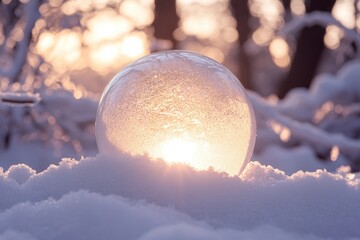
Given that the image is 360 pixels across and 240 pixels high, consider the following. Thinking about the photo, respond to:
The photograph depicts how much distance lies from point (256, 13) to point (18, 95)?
61.9 feet

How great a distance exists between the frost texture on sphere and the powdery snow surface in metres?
0.26

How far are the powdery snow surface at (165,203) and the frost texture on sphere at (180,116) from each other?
26cm

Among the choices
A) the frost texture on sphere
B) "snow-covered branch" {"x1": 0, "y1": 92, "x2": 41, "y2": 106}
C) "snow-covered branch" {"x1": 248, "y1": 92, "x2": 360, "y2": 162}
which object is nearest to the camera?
the frost texture on sphere

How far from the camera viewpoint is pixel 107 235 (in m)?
1.52

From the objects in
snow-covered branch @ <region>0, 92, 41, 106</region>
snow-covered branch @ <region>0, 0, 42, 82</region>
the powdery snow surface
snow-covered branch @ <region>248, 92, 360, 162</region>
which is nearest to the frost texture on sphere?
the powdery snow surface

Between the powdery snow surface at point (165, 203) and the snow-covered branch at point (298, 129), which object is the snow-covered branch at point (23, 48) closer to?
the snow-covered branch at point (298, 129)

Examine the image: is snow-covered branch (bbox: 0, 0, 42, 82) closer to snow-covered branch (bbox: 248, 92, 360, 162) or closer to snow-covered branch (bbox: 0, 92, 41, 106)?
snow-covered branch (bbox: 248, 92, 360, 162)

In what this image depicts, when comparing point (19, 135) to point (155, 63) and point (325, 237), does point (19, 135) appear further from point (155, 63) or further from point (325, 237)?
point (325, 237)

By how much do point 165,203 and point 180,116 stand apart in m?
0.50

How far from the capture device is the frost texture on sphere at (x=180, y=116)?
217 centimetres

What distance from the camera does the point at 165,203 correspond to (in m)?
1.74

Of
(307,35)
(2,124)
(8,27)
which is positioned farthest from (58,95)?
(307,35)

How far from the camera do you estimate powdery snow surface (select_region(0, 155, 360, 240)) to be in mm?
1561

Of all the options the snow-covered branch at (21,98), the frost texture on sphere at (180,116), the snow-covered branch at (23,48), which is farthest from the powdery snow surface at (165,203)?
the snow-covered branch at (23,48)
